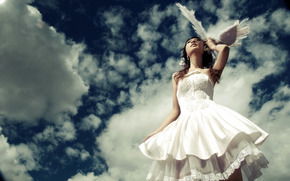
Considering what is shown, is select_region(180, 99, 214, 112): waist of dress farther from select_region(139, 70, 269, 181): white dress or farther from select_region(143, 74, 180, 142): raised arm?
select_region(143, 74, 180, 142): raised arm

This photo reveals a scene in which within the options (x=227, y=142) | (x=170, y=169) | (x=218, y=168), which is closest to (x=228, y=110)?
(x=227, y=142)

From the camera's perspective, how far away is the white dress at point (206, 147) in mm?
2659

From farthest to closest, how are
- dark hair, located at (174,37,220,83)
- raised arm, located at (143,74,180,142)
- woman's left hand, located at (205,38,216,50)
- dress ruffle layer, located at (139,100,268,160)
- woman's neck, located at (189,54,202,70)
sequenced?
1. woman's neck, located at (189,54,202,70)
2. woman's left hand, located at (205,38,216,50)
3. dark hair, located at (174,37,220,83)
4. raised arm, located at (143,74,180,142)
5. dress ruffle layer, located at (139,100,268,160)

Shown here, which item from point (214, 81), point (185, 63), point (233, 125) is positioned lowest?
point (233, 125)

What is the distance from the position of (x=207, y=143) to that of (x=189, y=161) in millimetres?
328

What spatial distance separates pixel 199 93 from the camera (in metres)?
3.70

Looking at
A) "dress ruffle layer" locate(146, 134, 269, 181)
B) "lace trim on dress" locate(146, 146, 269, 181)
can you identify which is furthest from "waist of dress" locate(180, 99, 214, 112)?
"lace trim on dress" locate(146, 146, 269, 181)

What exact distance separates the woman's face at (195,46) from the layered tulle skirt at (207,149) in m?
1.42

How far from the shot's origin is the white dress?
2659 millimetres

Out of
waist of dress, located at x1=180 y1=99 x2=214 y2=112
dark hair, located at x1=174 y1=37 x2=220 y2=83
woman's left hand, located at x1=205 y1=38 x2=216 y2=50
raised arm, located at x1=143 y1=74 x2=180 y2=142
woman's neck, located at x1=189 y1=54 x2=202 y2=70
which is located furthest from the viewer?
woman's neck, located at x1=189 y1=54 x2=202 y2=70

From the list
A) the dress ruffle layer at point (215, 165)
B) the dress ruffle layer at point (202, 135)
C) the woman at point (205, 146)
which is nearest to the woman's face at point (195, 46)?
the woman at point (205, 146)

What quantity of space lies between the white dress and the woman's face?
1.27 metres

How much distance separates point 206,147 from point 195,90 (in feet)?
3.79

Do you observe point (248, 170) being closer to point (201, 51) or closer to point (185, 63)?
point (201, 51)
